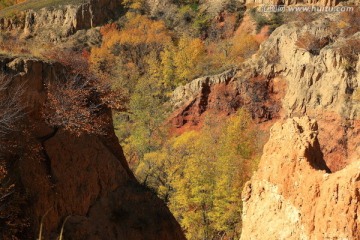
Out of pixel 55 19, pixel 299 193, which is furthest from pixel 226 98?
pixel 299 193

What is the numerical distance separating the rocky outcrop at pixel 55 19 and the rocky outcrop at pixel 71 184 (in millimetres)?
47377

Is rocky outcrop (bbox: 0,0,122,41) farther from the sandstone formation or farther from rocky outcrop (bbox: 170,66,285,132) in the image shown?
rocky outcrop (bbox: 170,66,285,132)

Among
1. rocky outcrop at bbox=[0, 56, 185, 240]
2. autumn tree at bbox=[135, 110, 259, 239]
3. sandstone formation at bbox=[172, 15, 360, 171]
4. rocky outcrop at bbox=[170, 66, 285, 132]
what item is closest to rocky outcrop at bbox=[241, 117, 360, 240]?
rocky outcrop at bbox=[0, 56, 185, 240]

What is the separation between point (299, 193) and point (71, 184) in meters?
6.86

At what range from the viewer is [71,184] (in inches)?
527

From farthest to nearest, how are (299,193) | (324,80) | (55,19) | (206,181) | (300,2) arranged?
(55,19) < (300,2) < (324,80) < (206,181) < (299,193)

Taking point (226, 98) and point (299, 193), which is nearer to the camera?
point (299, 193)

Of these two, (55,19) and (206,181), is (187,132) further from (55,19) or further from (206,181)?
(55,19)

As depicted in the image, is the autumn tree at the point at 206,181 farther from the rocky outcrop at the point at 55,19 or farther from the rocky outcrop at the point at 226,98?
the rocky outcrop at the point at 55,19

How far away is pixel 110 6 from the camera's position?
63781mm

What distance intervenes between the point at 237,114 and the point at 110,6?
32.2m

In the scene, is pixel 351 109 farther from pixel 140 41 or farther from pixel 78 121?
pixel 140 41

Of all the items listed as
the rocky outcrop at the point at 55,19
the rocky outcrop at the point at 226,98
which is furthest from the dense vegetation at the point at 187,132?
the rocky outcrop at the point at 55,19

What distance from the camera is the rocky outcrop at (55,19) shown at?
59.7 m
